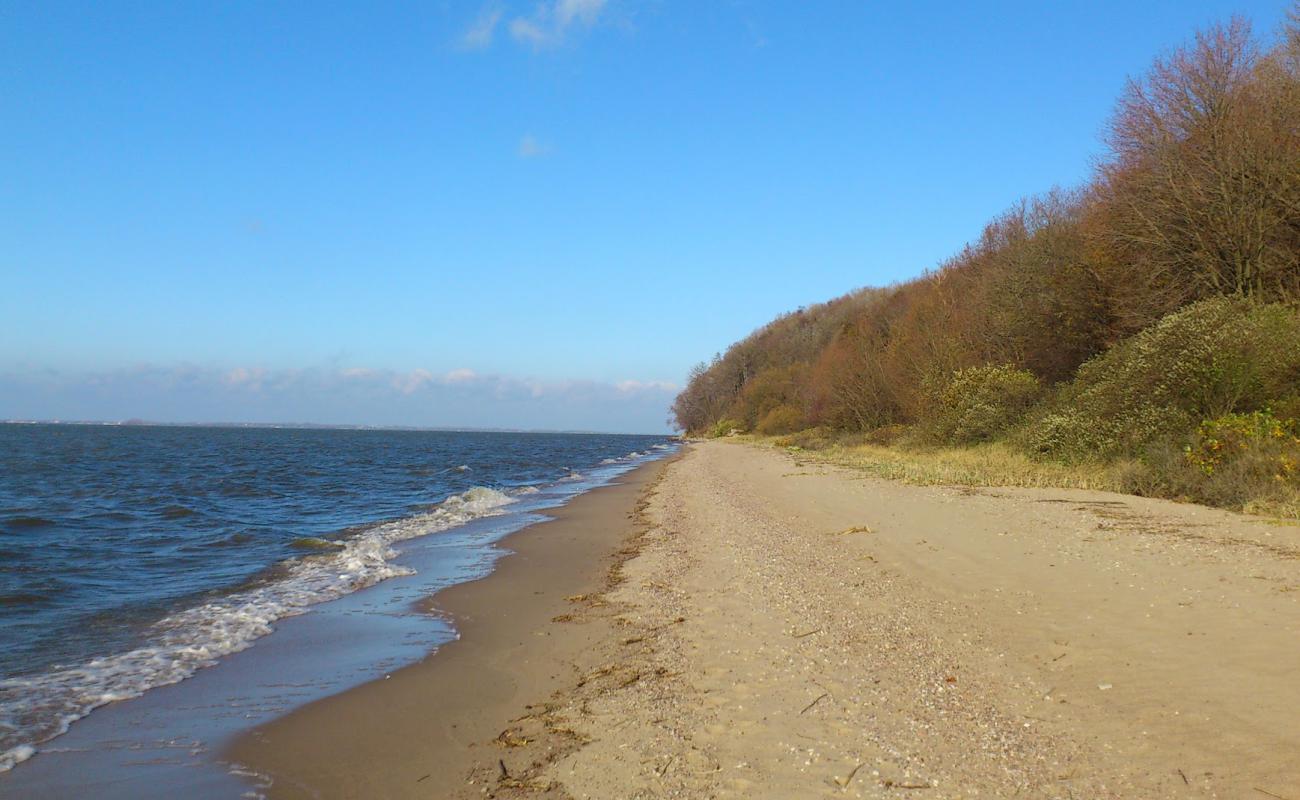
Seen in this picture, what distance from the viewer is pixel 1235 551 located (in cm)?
879

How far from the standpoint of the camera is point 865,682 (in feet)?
18.4

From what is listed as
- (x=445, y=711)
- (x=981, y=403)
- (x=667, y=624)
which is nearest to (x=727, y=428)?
(x=981, y=403)

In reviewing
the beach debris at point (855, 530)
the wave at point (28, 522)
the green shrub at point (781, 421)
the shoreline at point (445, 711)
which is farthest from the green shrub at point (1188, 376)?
the green shrub at point (781, 421)

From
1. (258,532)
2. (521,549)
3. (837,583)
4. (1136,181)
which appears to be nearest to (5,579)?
(258,532)

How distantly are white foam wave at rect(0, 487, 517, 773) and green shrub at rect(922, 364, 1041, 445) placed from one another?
797 inches

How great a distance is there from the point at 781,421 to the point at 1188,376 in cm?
5229

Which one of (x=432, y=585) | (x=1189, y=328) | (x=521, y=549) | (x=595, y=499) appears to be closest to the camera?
(x=432, y=585)

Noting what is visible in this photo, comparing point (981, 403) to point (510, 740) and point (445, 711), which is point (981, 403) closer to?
point (445, 711)

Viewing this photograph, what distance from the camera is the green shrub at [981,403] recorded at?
2594cm

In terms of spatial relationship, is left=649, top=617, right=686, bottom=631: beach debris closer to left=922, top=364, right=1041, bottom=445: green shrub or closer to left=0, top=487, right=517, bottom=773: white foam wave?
left=0, top=487, right=517, bottom=773: white foam wave

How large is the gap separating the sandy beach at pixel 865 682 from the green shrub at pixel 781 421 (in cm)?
5301

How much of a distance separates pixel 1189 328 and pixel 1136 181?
6.09m

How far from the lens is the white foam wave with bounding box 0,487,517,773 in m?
6.01

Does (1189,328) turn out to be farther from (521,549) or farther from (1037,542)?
(521,549)
